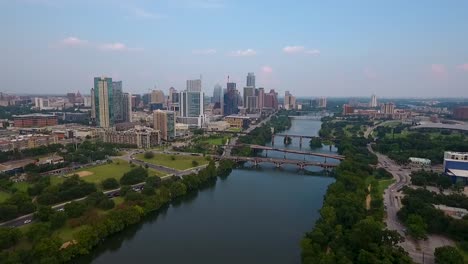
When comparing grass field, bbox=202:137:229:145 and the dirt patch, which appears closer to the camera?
the dirt patch

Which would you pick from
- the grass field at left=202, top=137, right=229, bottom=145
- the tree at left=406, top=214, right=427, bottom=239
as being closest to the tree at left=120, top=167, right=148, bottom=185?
the tree at left=406, top=214, right=427, bottom=239

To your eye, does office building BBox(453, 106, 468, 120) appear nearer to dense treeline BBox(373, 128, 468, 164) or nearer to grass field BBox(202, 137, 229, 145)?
dense treeline BBox(373, 128, 468, 164)

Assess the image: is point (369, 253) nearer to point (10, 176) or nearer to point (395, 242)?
point (395, 242)

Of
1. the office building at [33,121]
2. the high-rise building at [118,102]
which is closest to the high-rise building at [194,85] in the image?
the high-rise building at [118,102]

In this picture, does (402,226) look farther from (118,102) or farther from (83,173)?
(118,102)

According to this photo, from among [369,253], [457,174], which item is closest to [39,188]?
[369,253]

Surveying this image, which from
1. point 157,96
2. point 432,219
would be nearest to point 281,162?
point 432,219
